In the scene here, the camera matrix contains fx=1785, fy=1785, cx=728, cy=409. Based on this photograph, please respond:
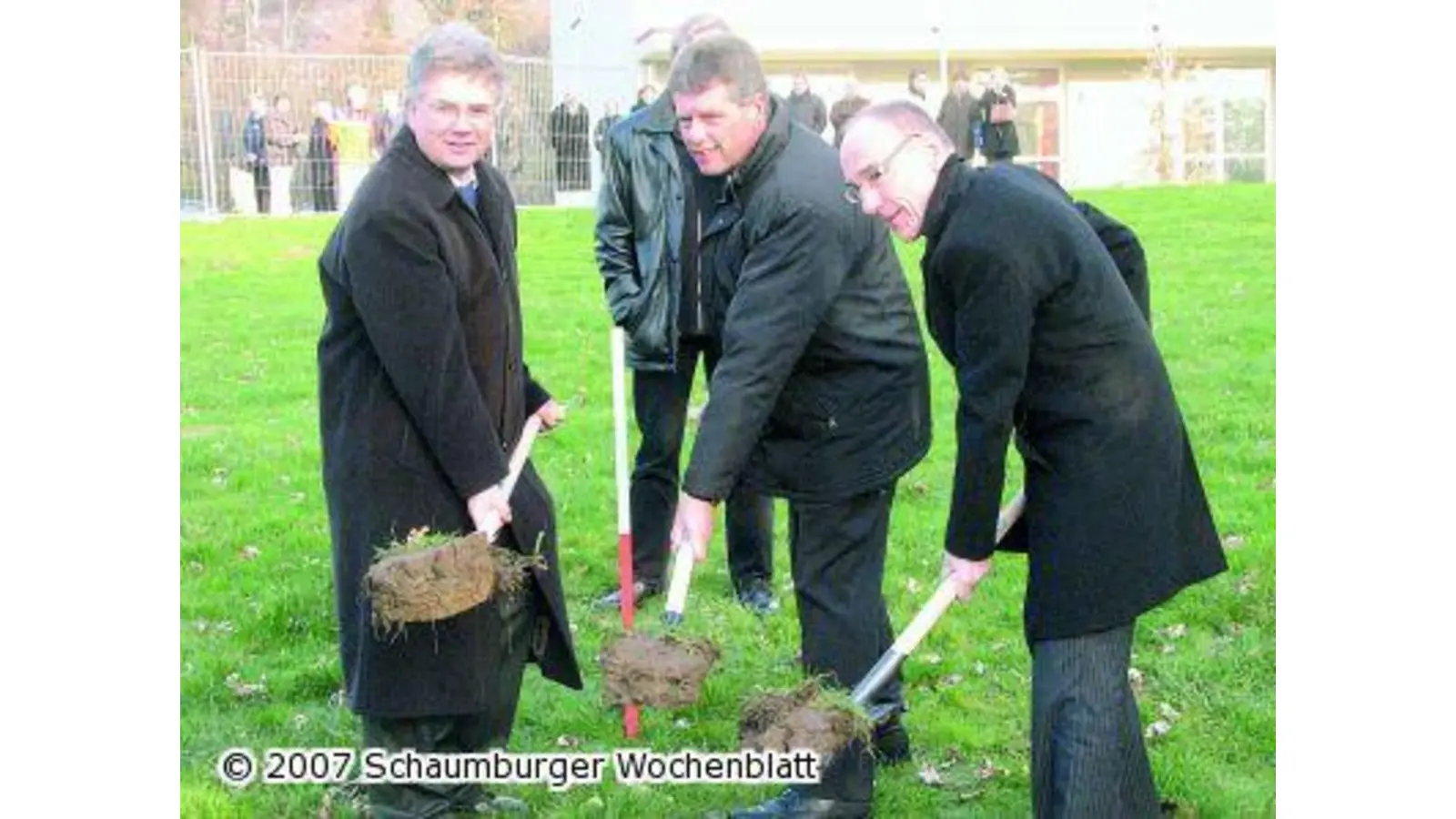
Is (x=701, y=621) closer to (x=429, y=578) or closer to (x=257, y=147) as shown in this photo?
(x=429, y=578)

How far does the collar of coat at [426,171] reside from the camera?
415 cm

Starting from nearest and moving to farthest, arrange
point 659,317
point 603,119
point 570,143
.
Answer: point 659,317 < point 603,119 < point 570,143

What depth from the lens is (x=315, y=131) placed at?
16.7m

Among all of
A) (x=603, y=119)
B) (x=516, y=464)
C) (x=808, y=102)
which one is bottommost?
(x=516, y=464)

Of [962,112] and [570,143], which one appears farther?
[570,143]

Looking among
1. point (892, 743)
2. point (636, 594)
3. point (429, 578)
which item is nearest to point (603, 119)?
point (636, 594)

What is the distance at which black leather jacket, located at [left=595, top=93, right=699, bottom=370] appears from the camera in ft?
21.2

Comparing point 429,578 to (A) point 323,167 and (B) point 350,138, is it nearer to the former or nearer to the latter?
(A) point 323,167

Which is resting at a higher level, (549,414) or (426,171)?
(426,171)

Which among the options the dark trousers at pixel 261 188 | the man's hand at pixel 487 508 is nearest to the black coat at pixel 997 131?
the dark trousers at pixel 261 188

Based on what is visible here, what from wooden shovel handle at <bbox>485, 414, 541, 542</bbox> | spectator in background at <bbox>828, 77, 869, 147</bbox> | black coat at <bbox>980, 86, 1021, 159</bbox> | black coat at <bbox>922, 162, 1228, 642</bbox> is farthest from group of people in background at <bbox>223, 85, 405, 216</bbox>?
black coat at <bbox>922, 162, 1228, 642</bbox>

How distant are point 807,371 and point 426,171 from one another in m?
1.07

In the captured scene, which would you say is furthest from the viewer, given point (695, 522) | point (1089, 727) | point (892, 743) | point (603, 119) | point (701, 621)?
point (603, 119)

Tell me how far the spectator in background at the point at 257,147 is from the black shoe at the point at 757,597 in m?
11.3
